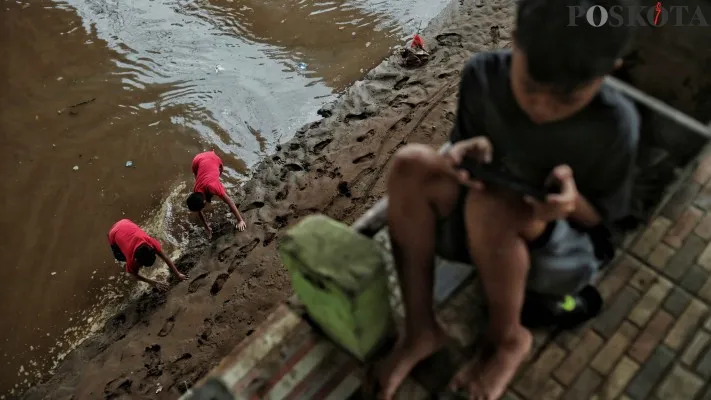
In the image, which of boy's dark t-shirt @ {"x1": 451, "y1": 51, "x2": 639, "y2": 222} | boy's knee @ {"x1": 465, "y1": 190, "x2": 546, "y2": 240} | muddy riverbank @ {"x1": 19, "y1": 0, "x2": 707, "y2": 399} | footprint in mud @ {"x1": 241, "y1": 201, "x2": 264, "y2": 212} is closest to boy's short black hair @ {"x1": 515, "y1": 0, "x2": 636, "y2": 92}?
boy's dark t-shirt @ {"x1": 451, "y1": 51, "x2": 639, "y2": 222}

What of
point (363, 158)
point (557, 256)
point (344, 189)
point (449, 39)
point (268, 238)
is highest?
point (557, 256)

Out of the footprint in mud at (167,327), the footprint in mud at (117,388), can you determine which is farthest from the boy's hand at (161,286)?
the footprint in mud at (117,388)

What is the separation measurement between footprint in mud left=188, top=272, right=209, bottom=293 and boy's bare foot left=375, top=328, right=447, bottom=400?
2.83 metres

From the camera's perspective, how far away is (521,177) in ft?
7.14

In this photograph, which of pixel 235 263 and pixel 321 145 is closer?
pixel 235 263

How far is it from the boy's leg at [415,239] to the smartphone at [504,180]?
12cm

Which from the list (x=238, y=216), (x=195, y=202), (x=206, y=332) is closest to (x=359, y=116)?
(x=238, y=216)

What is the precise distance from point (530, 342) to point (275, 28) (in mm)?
5747

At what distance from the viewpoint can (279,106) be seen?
6289 mm

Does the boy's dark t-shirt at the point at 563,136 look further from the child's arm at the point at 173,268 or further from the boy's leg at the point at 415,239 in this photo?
the child's arm at the point at 173,268

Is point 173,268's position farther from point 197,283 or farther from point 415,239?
point 415,239

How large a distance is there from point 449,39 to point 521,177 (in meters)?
4.80

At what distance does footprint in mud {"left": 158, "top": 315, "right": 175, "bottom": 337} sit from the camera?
4582 mm

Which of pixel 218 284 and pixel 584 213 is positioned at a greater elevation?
pixel 584 213
